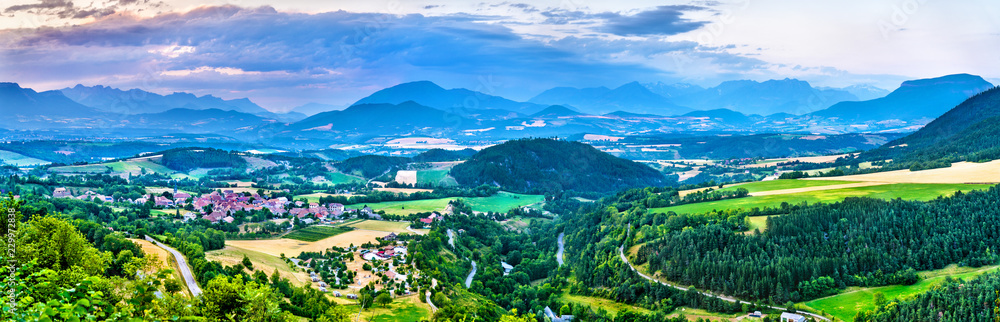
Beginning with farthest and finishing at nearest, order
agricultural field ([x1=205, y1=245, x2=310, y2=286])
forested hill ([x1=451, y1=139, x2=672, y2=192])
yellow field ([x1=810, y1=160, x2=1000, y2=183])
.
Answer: forested hill ([x1=451, y1=139, x2=672, y2=192]) → yellow field ([x1=810, y1=160, x2=1000, y2=183]) → agricultural field ([x1=205, y1=245, x2=310, y2=286])

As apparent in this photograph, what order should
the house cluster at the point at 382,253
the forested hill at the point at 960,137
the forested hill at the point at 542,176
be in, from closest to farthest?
the house cluster at the point at 382,253
the forested hill at the point at 960,137
the forested hill at the point at 542,176

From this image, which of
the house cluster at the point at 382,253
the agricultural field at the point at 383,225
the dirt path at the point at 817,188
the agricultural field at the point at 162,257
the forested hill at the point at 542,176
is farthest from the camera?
the forested hill at the point at 542,176

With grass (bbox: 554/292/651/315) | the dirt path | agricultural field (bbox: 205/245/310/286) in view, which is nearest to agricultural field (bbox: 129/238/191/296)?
agricultural field (bbox: 205/245/310/286)

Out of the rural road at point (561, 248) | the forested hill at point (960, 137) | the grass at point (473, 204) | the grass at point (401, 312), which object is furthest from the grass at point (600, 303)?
the forested hill at point (960, 137)

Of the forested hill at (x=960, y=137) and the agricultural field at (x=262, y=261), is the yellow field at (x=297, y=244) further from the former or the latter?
the forested hill at (x=960, y=137)

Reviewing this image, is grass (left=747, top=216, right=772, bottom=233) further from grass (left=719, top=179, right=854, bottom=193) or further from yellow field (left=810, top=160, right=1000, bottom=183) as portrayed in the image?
yellow field (left=810, top=160, right=1000, bottom=183)

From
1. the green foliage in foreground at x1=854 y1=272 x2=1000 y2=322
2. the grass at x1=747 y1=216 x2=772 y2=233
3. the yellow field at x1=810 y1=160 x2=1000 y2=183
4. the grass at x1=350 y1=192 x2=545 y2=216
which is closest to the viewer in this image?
the green foliage in foreground at x1=854 y1=272 x2=1000 y2=322

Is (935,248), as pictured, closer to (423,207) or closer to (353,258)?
(353,258)
